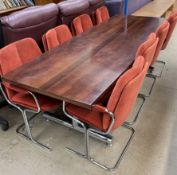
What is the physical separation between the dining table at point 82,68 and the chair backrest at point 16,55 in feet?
0.35

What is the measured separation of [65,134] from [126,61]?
89 cm

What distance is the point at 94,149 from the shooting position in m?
1.80

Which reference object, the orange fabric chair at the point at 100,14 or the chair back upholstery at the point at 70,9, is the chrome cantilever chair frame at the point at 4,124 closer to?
the chair back upholstery at the point at 70,9

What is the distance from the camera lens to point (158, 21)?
2719mm

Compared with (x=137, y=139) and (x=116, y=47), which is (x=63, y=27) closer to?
(x=116, y=47)

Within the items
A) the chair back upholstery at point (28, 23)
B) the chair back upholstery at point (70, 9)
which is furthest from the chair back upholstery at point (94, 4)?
the chair back upholstery at point (28, 23)

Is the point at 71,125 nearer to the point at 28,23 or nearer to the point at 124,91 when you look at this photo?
the point at 124,91

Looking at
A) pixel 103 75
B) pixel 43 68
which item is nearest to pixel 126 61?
pixel 103 75

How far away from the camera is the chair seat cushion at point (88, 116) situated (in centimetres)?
142

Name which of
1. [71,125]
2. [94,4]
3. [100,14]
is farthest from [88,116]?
[94,4]

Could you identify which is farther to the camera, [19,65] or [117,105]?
[19,65]

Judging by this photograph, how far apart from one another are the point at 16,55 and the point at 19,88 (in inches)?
12.2

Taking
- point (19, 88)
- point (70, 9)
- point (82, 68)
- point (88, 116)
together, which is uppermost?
point (70, 9)

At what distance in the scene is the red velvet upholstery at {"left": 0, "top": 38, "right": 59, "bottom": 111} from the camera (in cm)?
159
